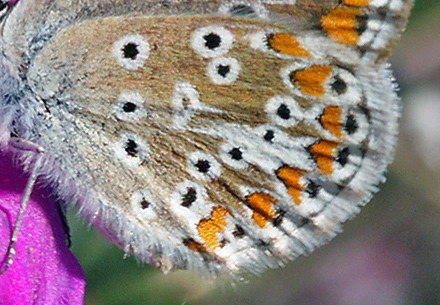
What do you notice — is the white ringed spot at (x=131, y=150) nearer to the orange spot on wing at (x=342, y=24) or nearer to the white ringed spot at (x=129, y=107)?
the white ringed spot at (x=129, y=107)

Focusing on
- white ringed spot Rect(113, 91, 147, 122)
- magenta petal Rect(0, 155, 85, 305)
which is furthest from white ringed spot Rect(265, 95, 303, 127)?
magenta petal Rect(0, 155, 85, 305)

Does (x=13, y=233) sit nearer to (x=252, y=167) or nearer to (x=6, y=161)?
(x=6, y=161)

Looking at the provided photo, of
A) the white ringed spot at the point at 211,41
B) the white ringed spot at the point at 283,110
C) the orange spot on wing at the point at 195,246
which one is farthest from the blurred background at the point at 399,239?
the white ringed spot at the point at 211,41

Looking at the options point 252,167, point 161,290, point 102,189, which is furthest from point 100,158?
point 161,290

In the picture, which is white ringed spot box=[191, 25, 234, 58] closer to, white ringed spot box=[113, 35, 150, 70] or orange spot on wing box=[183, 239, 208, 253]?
white ringed spot box=[113, 35, 150, 70]

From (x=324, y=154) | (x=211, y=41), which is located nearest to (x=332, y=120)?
(x=324, y=154)
